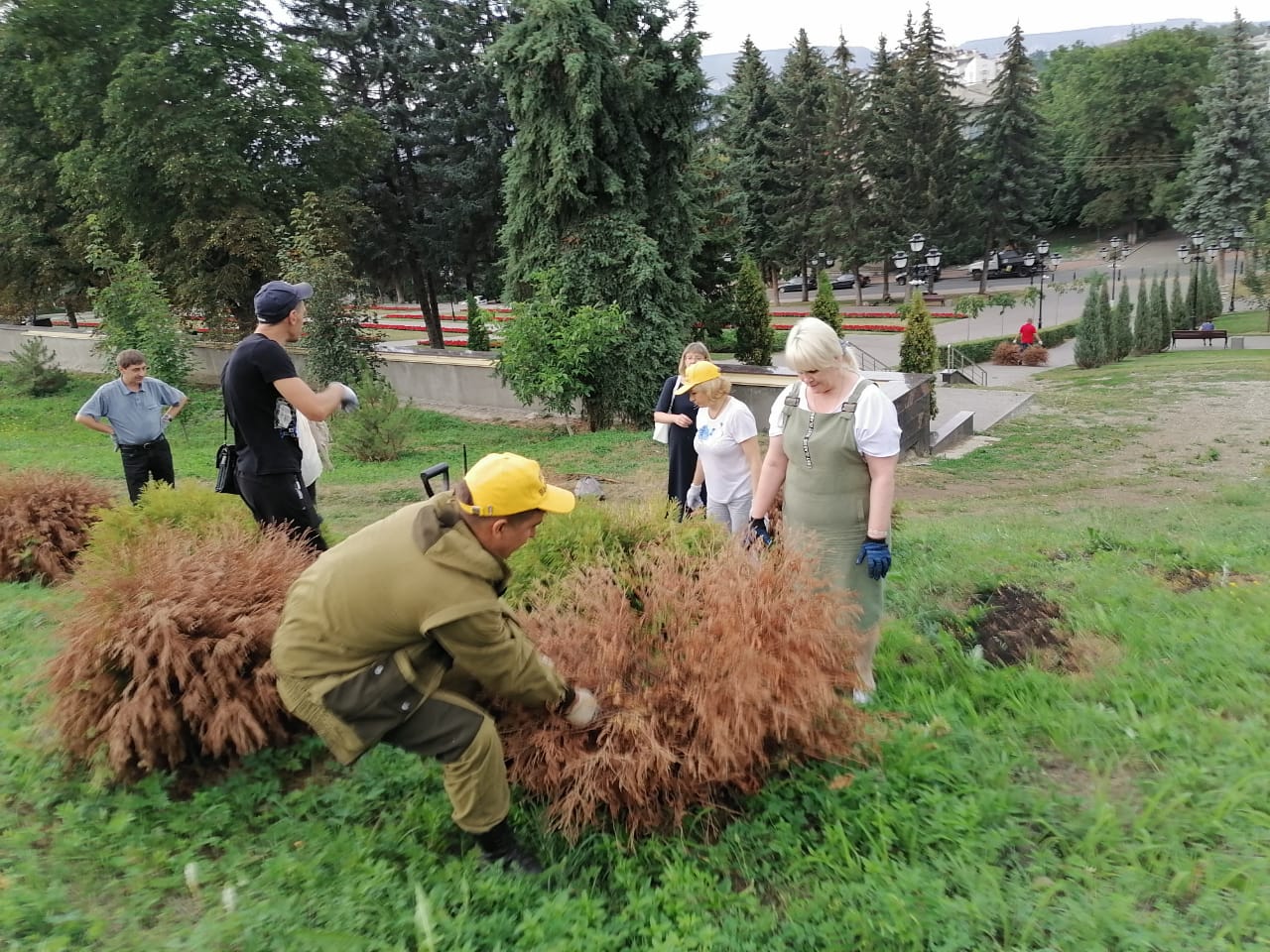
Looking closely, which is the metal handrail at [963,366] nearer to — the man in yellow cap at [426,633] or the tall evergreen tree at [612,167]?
the tall evergreen tree at [612,167]

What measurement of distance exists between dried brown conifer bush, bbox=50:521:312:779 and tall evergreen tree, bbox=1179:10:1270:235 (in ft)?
192

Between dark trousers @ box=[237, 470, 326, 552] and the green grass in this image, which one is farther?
dark trousers @ box=[237, 470, 326, 552]

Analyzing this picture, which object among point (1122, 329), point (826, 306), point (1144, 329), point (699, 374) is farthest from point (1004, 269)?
point (699, 374)

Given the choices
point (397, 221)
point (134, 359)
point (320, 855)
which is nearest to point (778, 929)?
point (320, 855)

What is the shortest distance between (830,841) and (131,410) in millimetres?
6398

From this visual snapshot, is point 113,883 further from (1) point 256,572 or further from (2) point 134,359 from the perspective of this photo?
(2) point 134,359

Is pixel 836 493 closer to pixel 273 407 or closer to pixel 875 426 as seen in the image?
pixel 875 426

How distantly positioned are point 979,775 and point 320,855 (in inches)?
91.9

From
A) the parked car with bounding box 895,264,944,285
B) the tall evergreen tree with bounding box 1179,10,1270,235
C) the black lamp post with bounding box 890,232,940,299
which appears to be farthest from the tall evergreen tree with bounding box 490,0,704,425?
the tall evergreen tree with bounding box 1179,10,1270,235

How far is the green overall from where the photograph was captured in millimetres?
3799

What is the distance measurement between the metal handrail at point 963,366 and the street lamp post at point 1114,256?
19.1 metres

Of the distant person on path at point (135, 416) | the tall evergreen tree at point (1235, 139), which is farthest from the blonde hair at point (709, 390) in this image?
the tall evergreen tree at point (1235, 139)

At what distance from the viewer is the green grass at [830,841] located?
2533mm

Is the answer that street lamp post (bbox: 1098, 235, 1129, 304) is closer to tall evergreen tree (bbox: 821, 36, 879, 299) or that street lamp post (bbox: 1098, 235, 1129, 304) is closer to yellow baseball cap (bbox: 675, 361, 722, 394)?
tall evergreen tree (bbox: 821, 36, 879, 299)
